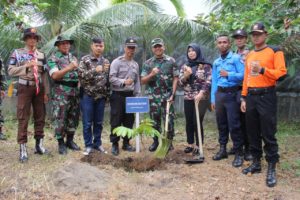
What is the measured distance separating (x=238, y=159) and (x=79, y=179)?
2.39 m

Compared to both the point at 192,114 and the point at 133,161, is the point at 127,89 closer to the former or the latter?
the point at 192,114

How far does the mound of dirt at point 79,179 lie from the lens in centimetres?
455

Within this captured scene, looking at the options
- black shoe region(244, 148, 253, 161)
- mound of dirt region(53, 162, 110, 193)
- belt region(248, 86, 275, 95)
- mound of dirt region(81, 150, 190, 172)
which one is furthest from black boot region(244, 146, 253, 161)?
mound of dirt region(53, 162, 110, 193)

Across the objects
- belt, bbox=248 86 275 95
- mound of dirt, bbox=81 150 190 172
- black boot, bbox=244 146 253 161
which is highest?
belt, bbox=248 86 275 95

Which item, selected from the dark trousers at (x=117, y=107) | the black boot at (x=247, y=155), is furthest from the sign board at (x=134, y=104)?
the black boot at (x=247, y=155)

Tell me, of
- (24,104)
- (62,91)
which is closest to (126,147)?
(62,91)

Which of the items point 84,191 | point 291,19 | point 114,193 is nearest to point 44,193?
point 84,191

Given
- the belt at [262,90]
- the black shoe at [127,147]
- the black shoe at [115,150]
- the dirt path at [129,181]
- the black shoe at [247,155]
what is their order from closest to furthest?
the dirt path at [129,181] < the belt at [262,90] < the black shoe at [247,155] < the black shoe at [115,150] < the black shoe at [127,147]

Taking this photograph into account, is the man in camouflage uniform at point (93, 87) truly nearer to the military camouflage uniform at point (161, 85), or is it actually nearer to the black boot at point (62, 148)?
the black boot at point (62, 148)

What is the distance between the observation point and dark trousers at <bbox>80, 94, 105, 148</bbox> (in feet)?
19.6

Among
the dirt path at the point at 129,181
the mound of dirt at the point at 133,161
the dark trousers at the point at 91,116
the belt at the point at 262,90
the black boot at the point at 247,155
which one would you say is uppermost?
the belt at the point at 262,90

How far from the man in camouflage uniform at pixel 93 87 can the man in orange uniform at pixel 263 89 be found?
2.22 metres

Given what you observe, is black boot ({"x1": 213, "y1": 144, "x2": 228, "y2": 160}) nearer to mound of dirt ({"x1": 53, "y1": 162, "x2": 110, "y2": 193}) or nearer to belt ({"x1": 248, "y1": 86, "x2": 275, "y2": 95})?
belt ({"x1": 248, "y1": 86, "x2": 275, "y2": 95})

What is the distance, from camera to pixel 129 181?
16.0ft
